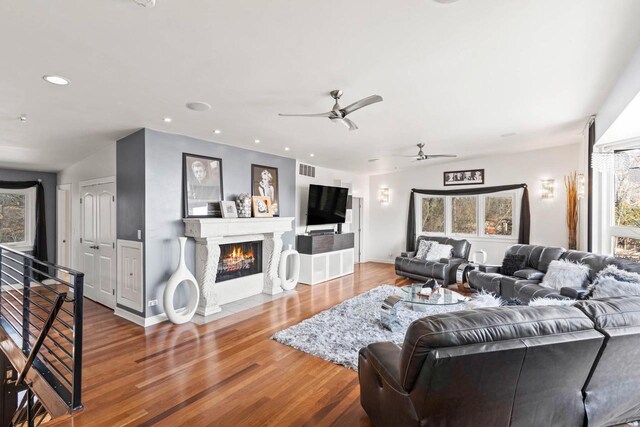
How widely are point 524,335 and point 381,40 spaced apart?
1993 millimetres

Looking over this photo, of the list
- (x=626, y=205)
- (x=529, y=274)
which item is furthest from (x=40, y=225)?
(x=626, y=205)

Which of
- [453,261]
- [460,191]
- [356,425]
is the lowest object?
[356,425]

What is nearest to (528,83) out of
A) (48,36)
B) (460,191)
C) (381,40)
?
(381,40)

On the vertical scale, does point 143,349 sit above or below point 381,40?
below

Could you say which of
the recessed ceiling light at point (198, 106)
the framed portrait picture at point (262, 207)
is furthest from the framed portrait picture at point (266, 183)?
the recessed ceiling light at point (198, 106)

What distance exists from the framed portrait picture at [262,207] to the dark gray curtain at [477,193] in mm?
4076

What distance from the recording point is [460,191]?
7426 mm

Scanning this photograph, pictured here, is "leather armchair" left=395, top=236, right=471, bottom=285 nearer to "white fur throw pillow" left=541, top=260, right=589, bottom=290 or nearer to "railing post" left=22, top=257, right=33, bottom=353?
"white fur throw pillow" left=541, top=260, right=589, bottom=290

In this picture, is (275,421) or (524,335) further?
(275,421)

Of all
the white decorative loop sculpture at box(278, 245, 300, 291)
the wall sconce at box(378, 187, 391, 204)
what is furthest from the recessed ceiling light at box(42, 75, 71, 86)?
the wall sconce at box(378, 187, 391, 204)

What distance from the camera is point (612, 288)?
3.13m

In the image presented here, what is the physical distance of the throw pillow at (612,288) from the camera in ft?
9.77

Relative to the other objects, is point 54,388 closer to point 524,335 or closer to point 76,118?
point 76,118

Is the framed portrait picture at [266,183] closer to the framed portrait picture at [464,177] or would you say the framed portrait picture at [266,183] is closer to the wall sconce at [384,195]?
the wall sconce at [384,195]
